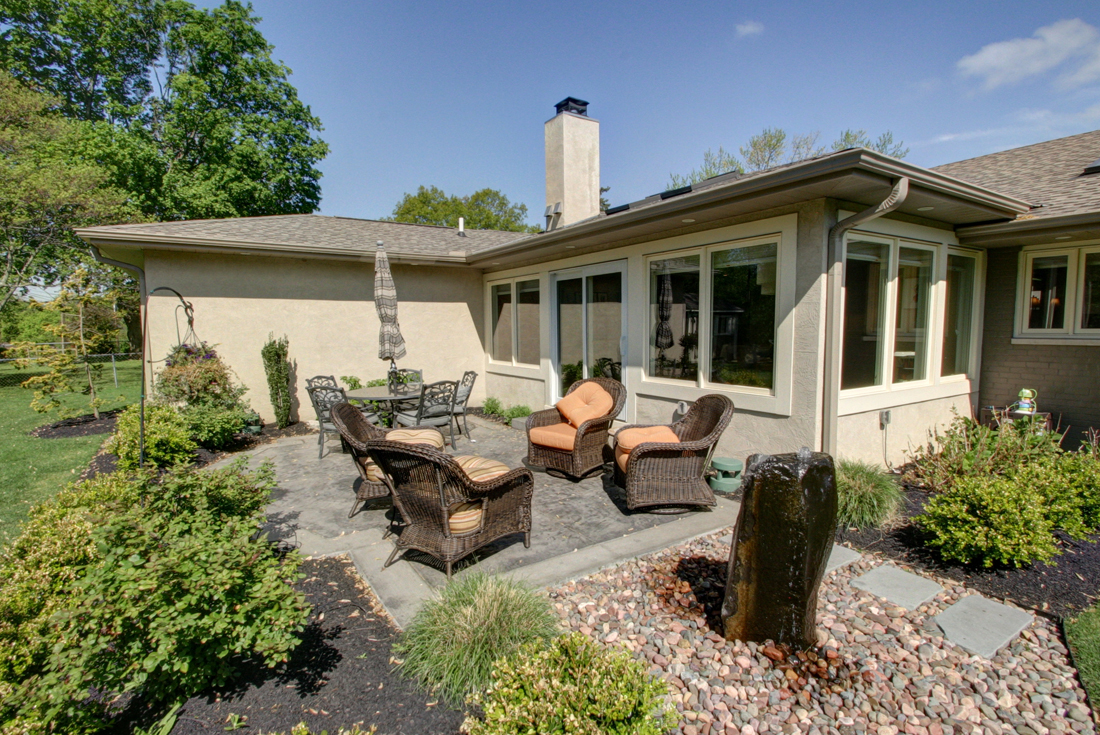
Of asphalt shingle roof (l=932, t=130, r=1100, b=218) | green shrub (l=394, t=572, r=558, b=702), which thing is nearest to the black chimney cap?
asphalt shingle roof (l=932, t=130, r=1100, b=218)

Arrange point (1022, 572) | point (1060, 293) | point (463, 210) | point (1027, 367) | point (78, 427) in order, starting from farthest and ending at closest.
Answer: point (463, 210) → point (78, 427) → point (1027, 367) → point (1060, 293) → point (1022, 572)

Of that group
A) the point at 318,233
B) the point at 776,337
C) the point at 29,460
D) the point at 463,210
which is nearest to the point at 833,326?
the point at 776,337

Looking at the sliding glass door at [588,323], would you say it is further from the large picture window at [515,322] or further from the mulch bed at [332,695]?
the mulch bed at [332,695]

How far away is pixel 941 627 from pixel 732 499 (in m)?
2.28

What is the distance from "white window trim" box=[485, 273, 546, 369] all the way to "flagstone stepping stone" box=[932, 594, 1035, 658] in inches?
264

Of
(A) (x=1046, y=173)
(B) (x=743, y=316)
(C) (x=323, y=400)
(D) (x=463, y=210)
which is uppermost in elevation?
(D) (x=463, y=210)

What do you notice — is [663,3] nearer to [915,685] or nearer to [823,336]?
[823,336]

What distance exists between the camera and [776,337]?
5.18m

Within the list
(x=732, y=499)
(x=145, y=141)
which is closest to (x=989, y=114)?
(x=732, y=499)

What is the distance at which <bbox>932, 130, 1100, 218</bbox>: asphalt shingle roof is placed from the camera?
220 inches

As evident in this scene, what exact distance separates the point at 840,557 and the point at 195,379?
8.53 m

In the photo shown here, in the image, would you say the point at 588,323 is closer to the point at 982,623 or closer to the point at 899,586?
the point at 899,586

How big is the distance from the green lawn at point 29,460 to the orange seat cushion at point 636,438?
209 inches

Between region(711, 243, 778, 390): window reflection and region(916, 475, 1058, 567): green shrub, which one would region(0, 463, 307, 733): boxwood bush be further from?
region(711, 243, 778, 390): window reflection
